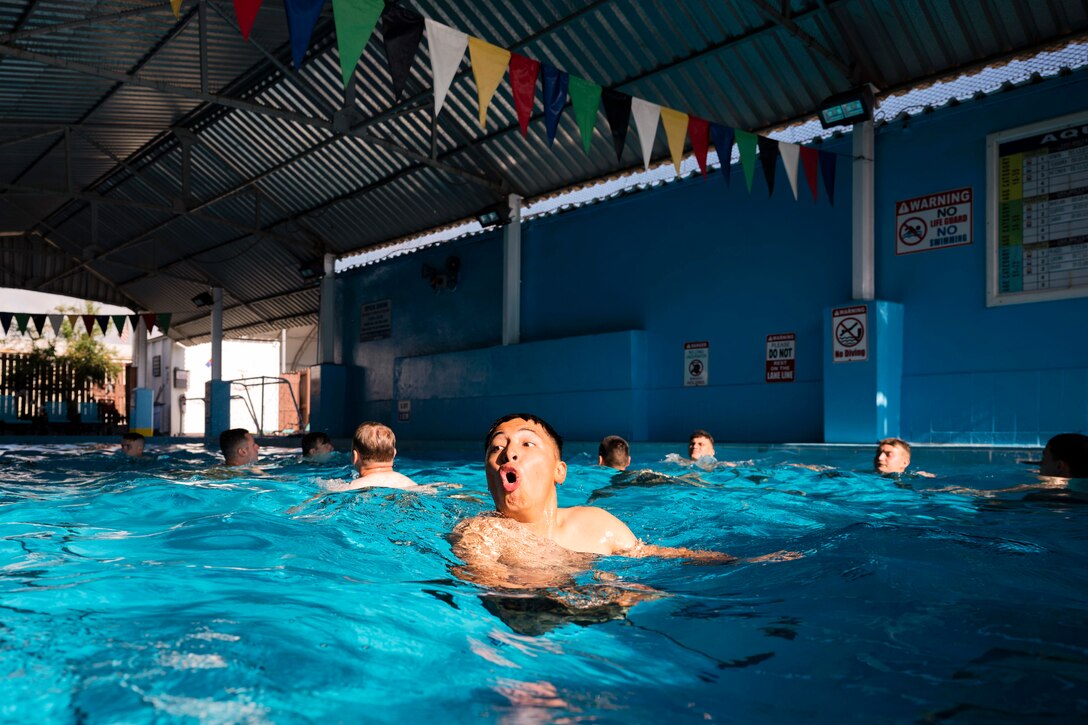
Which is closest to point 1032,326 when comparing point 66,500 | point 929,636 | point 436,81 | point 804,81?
point 804,81

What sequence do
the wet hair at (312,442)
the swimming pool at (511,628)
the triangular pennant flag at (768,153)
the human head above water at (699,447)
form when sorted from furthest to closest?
1. the wet hair at (312,442)
2. the triangular pennant flag at (768,153)
3. the human head above water at (699,447)
4. the swimming pool at (511,628)

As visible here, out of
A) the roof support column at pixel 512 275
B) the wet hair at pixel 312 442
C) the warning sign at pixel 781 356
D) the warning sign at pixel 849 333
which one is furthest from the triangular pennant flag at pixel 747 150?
the roof support column at pixel 512 275

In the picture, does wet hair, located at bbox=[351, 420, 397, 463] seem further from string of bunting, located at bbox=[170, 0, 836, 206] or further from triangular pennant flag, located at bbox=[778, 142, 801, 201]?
triangular pennant flag, located at bbox=[778, 142, 801, 201]

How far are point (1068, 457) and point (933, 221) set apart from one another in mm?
4871

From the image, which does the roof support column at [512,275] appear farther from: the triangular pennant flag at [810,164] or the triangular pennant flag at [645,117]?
the triangular pennant flag at [645,117]

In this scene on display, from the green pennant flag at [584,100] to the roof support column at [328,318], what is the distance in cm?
1258

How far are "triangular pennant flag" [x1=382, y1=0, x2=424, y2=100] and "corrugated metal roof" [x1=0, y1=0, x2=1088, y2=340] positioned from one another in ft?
12.9

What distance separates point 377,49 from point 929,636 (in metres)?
11.7

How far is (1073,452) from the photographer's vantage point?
5.48 meters

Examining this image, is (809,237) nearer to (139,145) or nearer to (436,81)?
(436,81)

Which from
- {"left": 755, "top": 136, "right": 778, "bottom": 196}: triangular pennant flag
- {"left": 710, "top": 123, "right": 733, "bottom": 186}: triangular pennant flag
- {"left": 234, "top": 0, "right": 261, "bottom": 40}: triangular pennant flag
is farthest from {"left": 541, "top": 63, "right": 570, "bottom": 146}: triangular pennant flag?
{"left": 234, "top": 0, "right": 261, "bottom": 40}: triangular pennant flag

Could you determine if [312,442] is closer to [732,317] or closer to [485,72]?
[485,72]

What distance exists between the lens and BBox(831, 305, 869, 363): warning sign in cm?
977

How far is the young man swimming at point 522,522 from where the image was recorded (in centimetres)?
300
